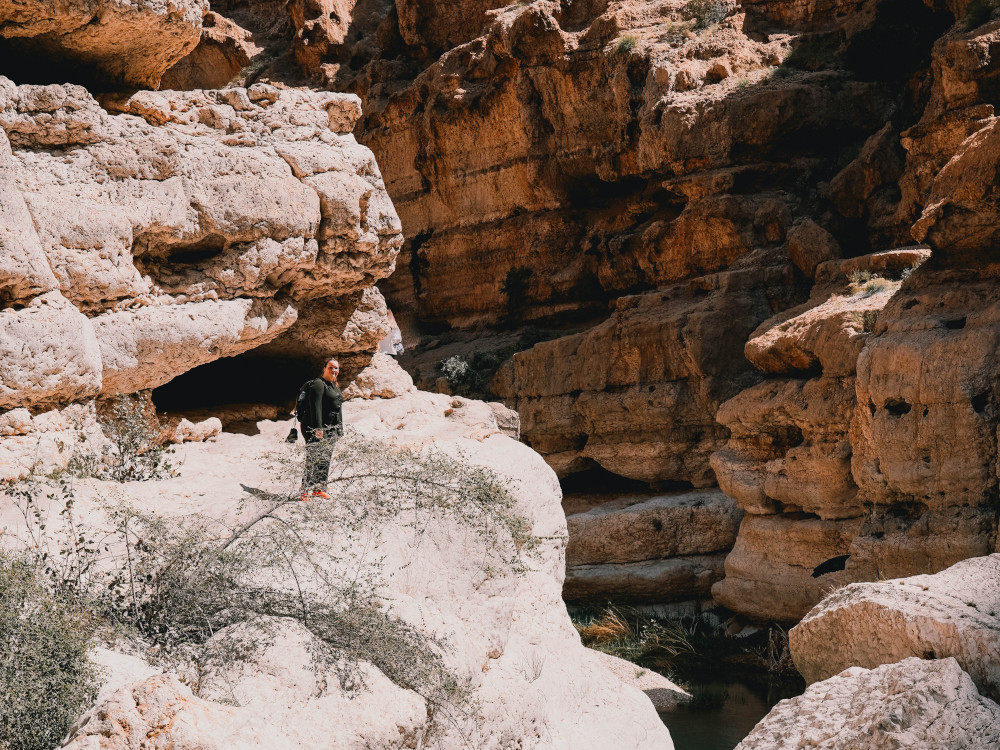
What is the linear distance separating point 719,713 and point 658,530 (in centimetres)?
427

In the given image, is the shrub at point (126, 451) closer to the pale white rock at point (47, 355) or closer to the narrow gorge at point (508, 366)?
the narrow gorge at point (508, 366)

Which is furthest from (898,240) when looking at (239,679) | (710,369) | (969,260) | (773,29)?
(239,679)

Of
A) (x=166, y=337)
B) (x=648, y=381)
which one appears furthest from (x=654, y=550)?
(x=166, y=337)

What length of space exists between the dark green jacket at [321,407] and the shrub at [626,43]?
14100 millimetres

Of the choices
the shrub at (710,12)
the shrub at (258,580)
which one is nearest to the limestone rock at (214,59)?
the shrub at (710,12)

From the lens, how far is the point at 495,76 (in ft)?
72.2

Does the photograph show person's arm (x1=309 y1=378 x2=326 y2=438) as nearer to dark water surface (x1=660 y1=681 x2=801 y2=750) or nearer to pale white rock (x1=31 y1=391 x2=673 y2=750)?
pale white rock (x1=31 y1=391 x2=673 y2=750)

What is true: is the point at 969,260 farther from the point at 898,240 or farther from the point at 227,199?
the point at 227,199

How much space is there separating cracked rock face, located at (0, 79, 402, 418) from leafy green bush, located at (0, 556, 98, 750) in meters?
2.42

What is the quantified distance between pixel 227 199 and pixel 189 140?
0.62 meters

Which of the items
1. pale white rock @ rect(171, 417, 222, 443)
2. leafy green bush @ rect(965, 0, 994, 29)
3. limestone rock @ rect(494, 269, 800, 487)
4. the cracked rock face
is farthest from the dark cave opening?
leafy green bush @ rect(965, 0, 994, 29)

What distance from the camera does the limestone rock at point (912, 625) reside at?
478 centimetres

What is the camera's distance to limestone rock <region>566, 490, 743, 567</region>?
15875 millimetres

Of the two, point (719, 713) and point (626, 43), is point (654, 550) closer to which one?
point (719, 713)
